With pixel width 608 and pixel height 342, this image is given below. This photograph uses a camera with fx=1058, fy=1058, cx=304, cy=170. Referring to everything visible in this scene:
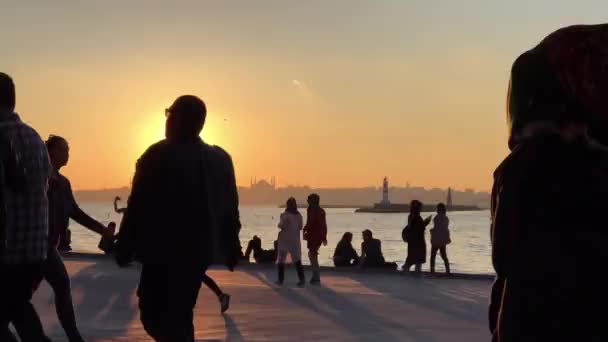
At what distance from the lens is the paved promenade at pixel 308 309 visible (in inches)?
398

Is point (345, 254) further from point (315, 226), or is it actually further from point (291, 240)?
point (291, 240)

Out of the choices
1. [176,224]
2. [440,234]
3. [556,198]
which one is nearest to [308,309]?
[176,224]

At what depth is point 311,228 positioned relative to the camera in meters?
18.8

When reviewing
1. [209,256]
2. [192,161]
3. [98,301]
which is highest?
[192,161]

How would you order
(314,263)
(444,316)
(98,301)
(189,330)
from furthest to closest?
(314,263), (98,301), (444,316), (189,330)

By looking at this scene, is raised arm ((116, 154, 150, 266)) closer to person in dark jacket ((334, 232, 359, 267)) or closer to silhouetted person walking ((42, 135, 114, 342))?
silhouetted person walking ((42, 135, 114, 342))

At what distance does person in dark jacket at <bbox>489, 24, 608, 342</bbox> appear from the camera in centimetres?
272

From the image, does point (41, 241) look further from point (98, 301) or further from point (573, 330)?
point (98, 301)

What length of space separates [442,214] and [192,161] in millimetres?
16226

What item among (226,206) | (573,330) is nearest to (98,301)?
(226,206)

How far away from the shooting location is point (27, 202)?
478cm

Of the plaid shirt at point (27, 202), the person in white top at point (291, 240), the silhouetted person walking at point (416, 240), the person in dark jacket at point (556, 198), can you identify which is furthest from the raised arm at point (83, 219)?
the silhouetted person walking at point (416, 240)

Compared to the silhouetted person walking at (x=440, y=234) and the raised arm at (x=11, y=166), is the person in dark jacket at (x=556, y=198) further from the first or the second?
the silhouetted person walking at (x=440, y=234)

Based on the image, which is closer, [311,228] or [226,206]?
[226,206]
